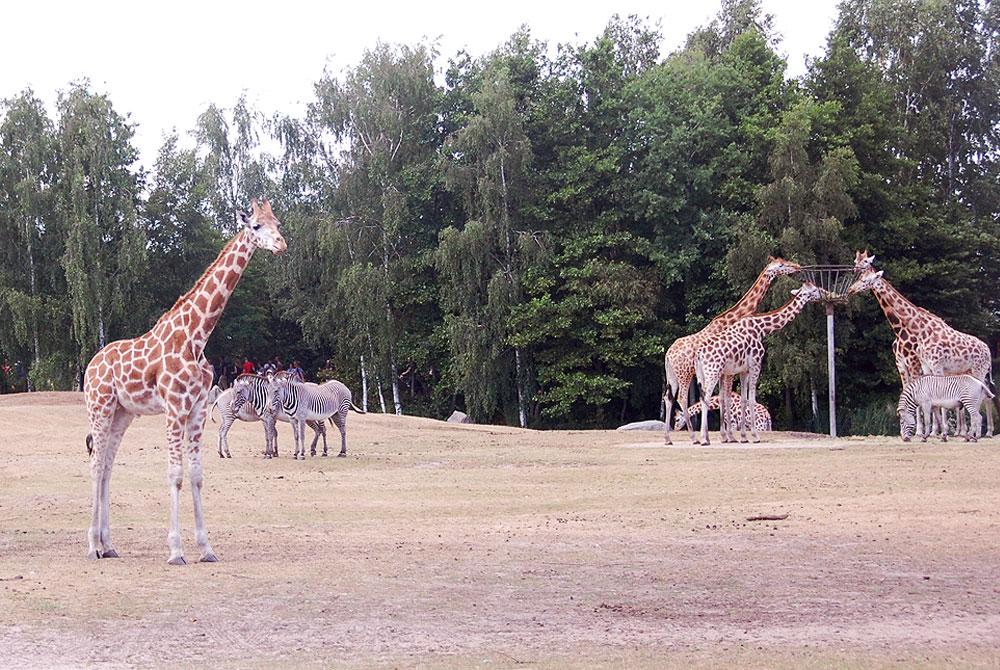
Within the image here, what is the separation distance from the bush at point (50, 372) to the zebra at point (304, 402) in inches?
1130

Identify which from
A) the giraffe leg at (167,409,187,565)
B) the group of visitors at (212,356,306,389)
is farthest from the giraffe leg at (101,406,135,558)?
the group of visitors at (212,356,306,389)

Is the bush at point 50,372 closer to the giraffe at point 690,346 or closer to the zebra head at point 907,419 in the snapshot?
the giraffe at point 690,346

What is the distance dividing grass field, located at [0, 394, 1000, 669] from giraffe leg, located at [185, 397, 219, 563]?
33cm

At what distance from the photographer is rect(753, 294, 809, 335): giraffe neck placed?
31.0 metres

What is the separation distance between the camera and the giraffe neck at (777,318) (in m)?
31.0

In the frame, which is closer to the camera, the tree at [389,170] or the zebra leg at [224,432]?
the zebra leg at [224,432]

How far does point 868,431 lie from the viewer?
145 feet

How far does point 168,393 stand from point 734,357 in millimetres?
18865

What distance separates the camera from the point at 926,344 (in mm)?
31312

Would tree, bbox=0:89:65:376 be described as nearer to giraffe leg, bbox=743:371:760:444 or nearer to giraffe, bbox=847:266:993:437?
giraffe leg, bbox=743:371:760:444

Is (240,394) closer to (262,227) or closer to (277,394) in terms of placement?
(277,394)

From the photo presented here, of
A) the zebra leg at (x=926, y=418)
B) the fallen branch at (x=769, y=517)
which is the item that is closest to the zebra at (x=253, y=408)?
the fallen branch at (x=769, y=517)

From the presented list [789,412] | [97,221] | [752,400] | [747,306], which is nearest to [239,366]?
[97,221]

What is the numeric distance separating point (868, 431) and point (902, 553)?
105 ft
